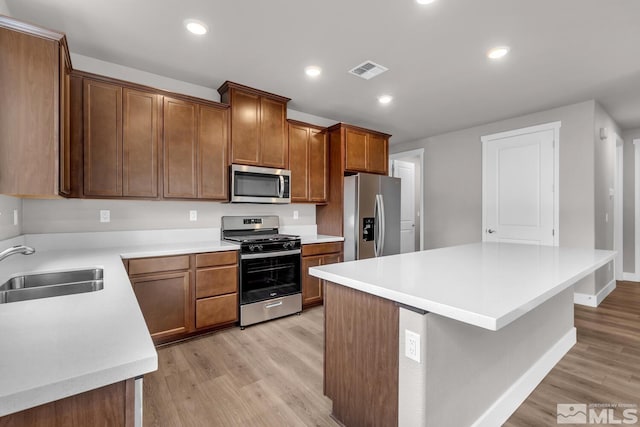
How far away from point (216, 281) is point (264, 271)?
0.51m

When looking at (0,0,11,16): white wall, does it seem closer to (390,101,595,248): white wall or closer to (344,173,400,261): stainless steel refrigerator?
(344,173,400,261): stainless steel refrigerator

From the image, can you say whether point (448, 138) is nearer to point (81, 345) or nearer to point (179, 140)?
point (179, 140)

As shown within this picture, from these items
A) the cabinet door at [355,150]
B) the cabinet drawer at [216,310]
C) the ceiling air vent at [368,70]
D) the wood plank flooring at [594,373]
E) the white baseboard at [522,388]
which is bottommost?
the wood plank flooring at [594,373]

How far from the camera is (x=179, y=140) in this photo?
2943 millimetres

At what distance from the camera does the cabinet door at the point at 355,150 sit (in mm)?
4016

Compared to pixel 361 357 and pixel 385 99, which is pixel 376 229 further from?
pixel 361 357

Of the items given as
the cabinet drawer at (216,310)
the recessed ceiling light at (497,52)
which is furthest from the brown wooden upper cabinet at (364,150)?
the cabinet drawer at (216,310)

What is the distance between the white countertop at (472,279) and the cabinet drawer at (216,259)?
1532 millimetres

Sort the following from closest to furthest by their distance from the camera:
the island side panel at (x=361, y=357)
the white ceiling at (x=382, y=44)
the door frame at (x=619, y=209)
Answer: the island side panel at (x=361, y=357) → the white ceiling at (x=382, y=44) → the door frame at (x=619, y=209)

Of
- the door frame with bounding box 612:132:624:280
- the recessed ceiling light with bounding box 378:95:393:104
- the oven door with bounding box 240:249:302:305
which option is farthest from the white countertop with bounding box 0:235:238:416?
the door frame with bounding box 612:132:624:280

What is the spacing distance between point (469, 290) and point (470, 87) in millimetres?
2836

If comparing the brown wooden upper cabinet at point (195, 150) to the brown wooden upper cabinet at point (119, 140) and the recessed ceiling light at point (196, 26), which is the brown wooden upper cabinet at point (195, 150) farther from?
the recessed ceiling light at point (196, 26)

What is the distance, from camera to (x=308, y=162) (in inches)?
154

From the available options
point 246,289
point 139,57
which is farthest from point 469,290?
point 139,57
